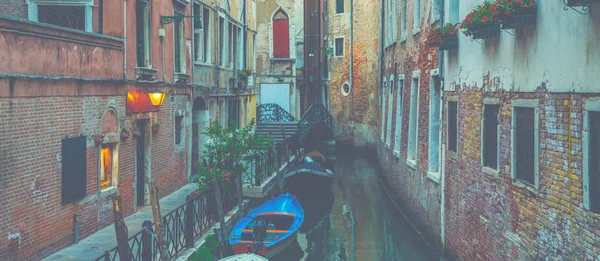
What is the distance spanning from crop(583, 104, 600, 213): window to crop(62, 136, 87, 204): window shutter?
698cm

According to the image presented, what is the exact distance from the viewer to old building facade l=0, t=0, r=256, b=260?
865 centimetres

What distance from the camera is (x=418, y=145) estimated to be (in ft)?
48.3

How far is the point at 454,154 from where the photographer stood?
449 inches

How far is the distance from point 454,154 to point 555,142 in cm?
429

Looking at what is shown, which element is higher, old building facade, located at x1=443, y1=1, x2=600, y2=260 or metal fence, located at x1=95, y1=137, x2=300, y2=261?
old building facade, located at x1=443, y1=1, x2=600, y2=260

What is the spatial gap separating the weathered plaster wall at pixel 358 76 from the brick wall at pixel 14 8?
2092 centimetres

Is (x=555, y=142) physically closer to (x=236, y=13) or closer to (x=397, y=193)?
(x=397, y=193)

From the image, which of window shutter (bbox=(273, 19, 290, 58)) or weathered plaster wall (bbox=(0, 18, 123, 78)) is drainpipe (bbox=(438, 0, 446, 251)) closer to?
weathered plaster wall (bbox=(0, 18, 123, 78))

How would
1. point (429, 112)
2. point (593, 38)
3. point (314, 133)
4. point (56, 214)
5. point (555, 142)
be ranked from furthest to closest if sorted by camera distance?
point (314, 133)
point (429, 112)
point (56, 214)
point (555, 142)
point (593, 38)

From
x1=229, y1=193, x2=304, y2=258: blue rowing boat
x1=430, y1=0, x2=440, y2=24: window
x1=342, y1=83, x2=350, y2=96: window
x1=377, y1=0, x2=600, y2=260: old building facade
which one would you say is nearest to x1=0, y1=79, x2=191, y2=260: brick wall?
x1=229, y1=193, x2=304, y2=258: blue rowing boat

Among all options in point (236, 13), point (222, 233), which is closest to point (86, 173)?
point (222, 233)

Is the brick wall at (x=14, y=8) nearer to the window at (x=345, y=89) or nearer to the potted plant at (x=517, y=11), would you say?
the potted plant at (x=517, y=11)

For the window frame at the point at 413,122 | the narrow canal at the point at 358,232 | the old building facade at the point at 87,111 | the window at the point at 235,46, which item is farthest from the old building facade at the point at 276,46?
the window frame at the point at 413,122

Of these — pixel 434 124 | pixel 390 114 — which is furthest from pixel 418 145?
pixel 390 114
